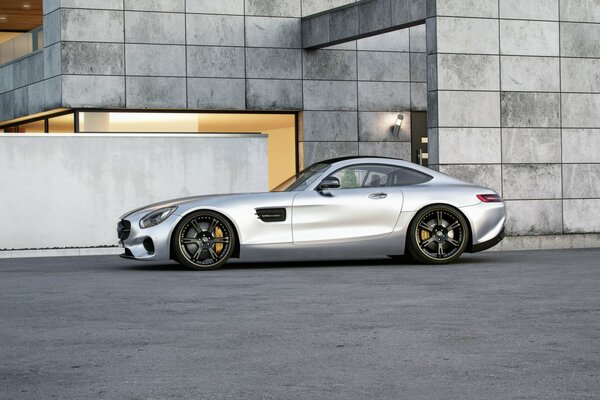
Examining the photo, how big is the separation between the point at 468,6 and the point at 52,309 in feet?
35.8

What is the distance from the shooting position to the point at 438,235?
14.4 meters

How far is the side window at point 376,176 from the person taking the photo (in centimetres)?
1429

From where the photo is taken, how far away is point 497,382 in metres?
5.96

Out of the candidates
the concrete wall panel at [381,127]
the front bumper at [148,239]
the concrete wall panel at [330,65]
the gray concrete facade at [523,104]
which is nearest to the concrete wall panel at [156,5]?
the concrete wall panel at [330,65]

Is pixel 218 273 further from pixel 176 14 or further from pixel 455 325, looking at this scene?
pixel 176 14

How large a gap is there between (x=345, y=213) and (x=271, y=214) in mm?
906

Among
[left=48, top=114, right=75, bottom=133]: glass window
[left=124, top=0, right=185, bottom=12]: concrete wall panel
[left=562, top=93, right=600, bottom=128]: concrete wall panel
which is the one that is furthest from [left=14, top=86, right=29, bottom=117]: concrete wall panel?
[left=562, top=93, right=600, bottom=128]: concrete wall panel

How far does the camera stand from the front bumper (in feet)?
44.8

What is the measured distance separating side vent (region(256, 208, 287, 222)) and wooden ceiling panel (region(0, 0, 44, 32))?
676 inches

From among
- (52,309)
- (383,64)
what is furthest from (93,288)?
(383,64)

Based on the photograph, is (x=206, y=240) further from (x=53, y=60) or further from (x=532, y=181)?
(x=53, y=60)

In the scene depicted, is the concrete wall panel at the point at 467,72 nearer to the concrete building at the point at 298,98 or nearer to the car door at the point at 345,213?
the concrete building at the point at 298,98

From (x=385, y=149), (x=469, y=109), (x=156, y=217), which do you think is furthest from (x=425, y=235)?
(x=385, y=149)

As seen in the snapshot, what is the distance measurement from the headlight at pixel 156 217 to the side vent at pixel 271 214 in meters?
1.01
